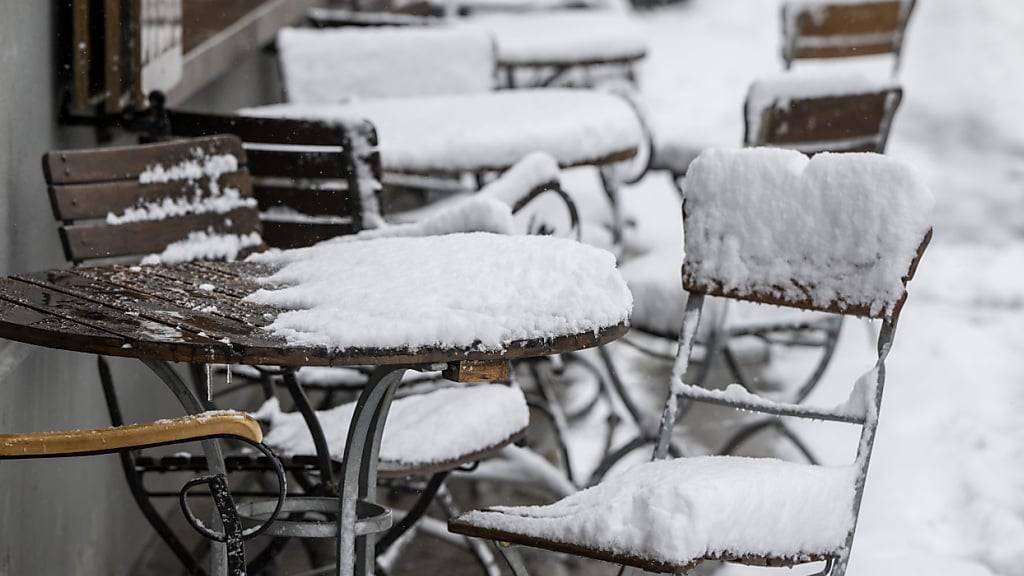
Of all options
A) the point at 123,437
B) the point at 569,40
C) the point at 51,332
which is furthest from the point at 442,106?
the point at 123,437

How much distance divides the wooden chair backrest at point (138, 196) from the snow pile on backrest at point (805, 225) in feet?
3.49

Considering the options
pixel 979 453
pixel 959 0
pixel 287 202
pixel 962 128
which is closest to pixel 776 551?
pixel 287 202

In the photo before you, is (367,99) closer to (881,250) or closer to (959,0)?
(881,250)

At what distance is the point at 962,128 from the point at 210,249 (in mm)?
8612

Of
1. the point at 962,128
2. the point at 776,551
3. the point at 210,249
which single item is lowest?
the point at 962,128

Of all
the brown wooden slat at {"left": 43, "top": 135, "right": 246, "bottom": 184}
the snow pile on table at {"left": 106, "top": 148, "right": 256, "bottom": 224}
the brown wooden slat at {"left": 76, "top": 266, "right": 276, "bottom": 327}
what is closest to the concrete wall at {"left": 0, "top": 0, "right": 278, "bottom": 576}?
the brown wooden slat at {"left": 43, "top": 135, "right": 246, "bottom": 184}

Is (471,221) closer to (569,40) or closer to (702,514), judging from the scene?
(702,514)

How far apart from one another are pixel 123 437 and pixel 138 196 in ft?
4.19

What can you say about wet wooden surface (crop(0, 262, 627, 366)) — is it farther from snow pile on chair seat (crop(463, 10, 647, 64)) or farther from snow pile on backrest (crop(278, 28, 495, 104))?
snow pile on chair seat (crop(463, 10, 647, 64))

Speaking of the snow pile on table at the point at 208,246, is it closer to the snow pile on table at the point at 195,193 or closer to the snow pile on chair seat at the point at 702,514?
the snow pile on table at the point at 195,193

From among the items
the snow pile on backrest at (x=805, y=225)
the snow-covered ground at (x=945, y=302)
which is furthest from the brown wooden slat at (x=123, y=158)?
the snow-covered ground at (x=945, y=302)

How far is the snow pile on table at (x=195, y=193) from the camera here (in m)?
3.11

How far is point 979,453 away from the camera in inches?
187

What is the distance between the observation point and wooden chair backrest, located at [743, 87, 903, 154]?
13.7ft
